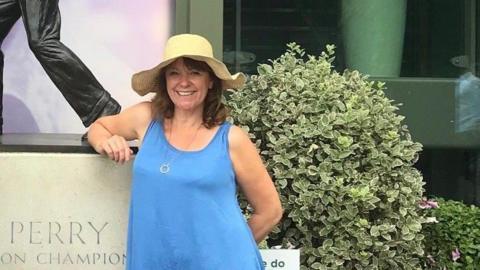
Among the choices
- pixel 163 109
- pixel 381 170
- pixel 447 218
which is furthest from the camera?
pixel 447 218

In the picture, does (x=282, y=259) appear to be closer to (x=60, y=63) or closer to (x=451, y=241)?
(x=451, y=241)

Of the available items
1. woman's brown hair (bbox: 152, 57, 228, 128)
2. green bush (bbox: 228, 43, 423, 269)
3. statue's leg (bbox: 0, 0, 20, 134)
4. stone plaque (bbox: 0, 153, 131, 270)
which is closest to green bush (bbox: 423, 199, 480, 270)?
green bush (bbox: 228, 43, 423, 269)

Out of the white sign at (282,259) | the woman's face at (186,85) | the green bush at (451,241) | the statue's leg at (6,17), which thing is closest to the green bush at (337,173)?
the white sign at (282,259)

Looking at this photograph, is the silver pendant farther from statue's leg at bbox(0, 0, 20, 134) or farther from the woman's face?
statue's leg at bbox(0, 0, 20, 134)

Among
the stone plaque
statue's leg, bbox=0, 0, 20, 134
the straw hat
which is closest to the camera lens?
the straw hat

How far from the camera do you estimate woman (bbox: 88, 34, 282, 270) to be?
2229 mm

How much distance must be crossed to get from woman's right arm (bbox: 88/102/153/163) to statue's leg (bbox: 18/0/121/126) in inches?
102

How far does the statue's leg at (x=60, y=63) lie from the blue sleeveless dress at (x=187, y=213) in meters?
3.02

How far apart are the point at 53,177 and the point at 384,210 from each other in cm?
175

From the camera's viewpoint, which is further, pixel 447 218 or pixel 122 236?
pixel 447 218

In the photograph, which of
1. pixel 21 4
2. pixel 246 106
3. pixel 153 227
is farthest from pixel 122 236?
pixel 21 4

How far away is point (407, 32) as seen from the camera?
5.84 m

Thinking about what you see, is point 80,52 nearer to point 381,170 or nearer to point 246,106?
point 246,106

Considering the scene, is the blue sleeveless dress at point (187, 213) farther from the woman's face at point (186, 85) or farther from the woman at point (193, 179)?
the woman's face at point (186, 85)
